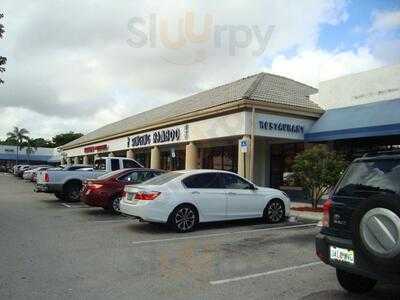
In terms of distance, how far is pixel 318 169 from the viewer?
15812 millimetres

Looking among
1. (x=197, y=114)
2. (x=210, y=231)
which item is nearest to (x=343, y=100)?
(x=197, y=114)

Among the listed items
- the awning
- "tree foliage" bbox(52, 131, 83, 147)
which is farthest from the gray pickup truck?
"tree foliage" bbox(52, 131, 83, 147)

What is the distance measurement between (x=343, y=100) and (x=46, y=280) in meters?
17.9

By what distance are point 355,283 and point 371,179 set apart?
1559mm

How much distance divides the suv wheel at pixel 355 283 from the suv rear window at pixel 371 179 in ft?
3.93

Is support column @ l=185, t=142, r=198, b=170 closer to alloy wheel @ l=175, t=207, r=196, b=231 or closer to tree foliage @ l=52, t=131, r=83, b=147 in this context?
alloy wheel @ l=175, t=207, r=196, b=231

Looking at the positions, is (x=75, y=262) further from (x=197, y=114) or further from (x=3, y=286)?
(x=197, y=114)

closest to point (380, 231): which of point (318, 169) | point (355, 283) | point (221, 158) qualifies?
point (355, 283)

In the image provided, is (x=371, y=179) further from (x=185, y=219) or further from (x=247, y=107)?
(x=247, y=107)

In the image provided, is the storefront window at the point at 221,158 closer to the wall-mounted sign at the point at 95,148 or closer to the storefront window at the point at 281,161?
the storefront window at the point at 281,161

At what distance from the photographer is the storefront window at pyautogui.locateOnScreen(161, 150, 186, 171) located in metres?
33.6

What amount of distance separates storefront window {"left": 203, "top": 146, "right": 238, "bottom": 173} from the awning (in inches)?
234

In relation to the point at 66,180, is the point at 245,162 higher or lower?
higher

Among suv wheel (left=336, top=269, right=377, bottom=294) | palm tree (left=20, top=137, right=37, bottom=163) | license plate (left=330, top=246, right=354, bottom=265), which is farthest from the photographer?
palm tree (left=20, top=137, right=37, bottom=163)
